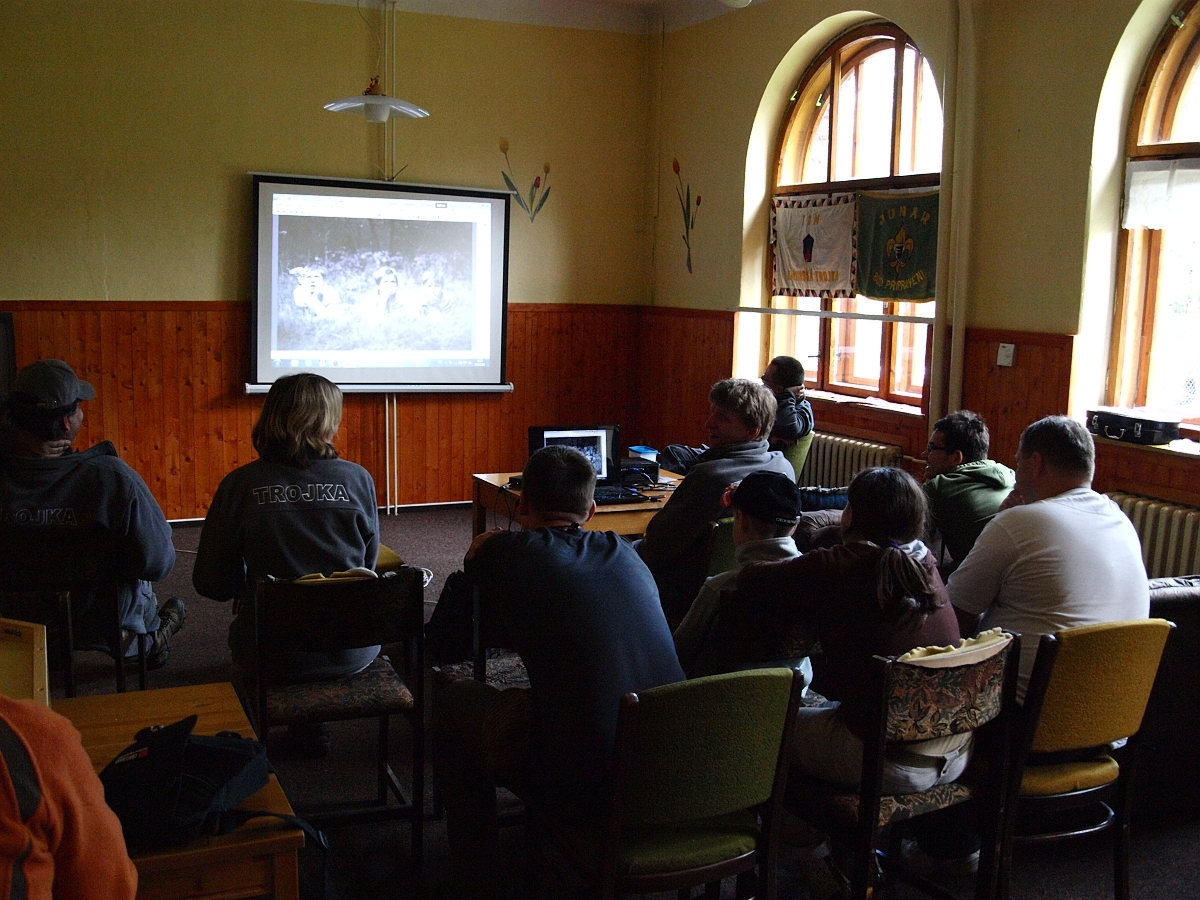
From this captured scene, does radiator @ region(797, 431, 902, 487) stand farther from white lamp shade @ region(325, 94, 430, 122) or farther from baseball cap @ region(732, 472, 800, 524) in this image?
baseball cap @ region(732, 472, 800, 524)

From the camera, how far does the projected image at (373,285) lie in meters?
6.89

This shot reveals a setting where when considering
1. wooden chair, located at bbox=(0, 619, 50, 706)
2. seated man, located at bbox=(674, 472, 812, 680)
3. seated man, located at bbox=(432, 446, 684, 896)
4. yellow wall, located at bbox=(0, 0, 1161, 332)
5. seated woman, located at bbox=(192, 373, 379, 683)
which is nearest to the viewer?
wooden chair, located at bbox=(0, 619, 50, 706)

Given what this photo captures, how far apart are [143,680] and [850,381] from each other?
4.38 m

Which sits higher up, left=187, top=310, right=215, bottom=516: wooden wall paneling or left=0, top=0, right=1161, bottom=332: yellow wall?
left=0, top=0, right=1161, bottom=332: yellow wall

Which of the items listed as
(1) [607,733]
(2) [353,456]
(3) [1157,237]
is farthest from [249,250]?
(1) [607,733]

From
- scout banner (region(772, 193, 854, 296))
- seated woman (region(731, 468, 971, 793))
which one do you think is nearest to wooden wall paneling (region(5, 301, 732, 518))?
scout banner (region(772, 193, 854, 296))

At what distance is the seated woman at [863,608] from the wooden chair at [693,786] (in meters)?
0.30

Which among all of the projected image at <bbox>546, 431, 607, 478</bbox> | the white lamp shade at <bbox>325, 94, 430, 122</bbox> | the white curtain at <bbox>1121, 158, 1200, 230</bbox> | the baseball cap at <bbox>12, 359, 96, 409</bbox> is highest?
the white lamp shade at <bbox>325, 94, 430, 122</bbox>

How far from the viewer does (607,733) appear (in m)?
2.14

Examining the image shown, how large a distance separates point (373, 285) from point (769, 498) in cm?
494

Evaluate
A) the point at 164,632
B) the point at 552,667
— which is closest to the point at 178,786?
the point at 552,667

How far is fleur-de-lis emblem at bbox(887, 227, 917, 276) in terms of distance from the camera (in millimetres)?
5820

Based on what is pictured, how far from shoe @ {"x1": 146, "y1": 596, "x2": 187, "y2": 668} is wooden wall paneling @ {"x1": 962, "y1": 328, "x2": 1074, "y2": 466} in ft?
12.0

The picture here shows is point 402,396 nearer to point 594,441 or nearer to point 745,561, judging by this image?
point 594,441
